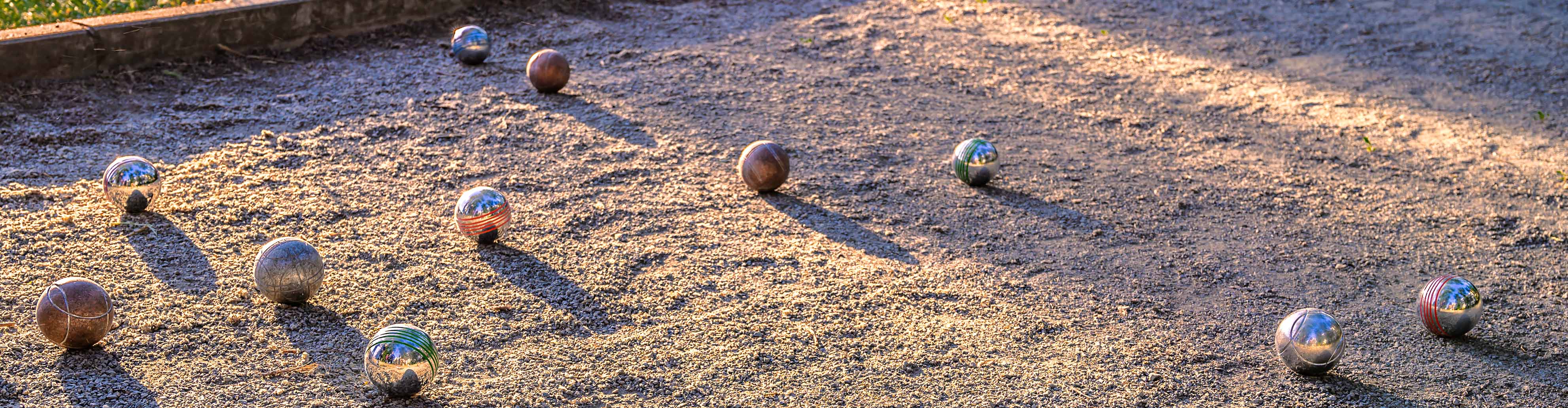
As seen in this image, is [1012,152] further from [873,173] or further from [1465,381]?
[1465,381]

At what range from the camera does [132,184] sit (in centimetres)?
480

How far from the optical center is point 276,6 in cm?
754

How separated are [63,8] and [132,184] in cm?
314

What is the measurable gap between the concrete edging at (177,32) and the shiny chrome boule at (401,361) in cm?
423

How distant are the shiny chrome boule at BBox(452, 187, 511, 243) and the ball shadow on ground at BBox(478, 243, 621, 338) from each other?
0.08 metres

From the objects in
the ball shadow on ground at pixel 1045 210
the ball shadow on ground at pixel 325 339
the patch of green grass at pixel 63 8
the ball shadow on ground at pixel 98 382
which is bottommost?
the ball shadow on ground at pixel 1045 210

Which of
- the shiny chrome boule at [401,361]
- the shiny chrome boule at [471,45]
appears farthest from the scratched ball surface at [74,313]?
the shiny chrome boule at [471,45]

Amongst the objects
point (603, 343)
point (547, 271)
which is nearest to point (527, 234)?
point (547, 271)

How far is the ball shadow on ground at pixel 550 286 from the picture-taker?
418cm

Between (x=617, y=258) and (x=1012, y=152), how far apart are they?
252 cm

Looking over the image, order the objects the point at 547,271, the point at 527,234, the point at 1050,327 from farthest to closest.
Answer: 1. the point at 527,234
2. the point at 547,271
3. the point at 1050,327

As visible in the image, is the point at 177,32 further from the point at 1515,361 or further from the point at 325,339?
the point at 1515,361

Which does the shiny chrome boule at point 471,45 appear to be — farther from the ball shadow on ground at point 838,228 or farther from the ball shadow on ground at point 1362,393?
the ball shadow on ground at point 1362,393

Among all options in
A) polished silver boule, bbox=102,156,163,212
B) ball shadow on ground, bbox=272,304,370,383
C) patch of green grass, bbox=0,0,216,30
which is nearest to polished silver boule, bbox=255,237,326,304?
ball shadow on ground, bbox=272,304,370,383
